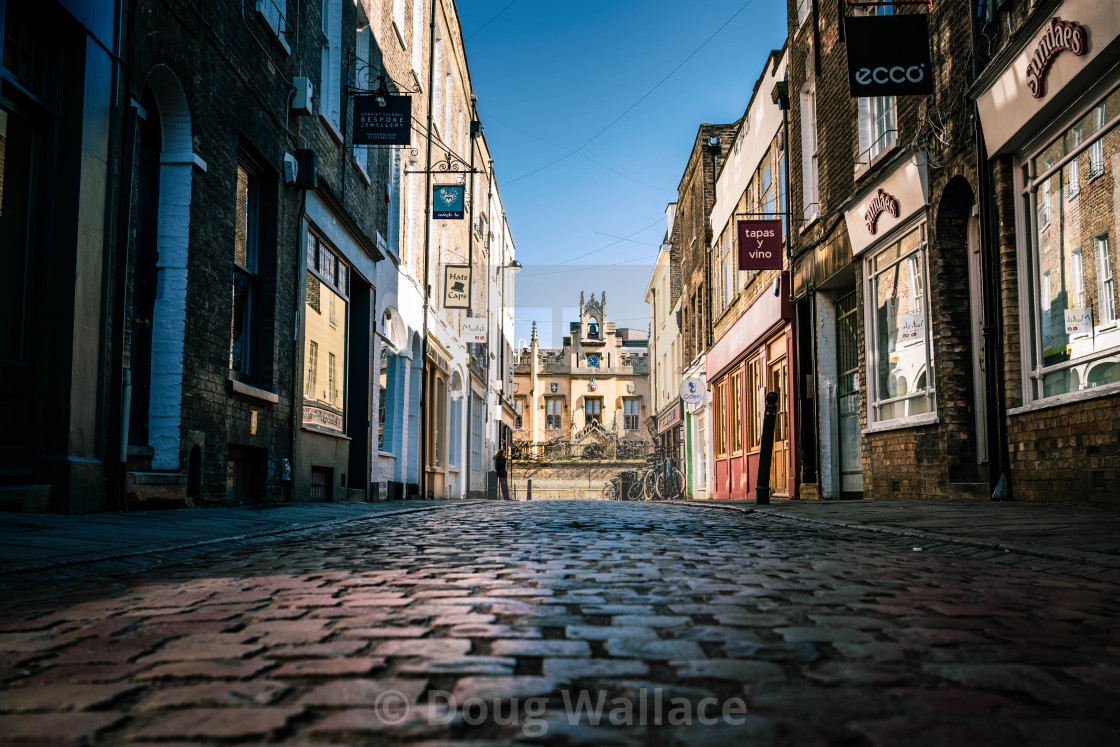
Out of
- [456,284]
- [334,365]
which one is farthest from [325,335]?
[456,284]

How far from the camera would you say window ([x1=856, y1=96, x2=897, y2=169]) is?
12867 mm

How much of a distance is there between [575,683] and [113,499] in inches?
248

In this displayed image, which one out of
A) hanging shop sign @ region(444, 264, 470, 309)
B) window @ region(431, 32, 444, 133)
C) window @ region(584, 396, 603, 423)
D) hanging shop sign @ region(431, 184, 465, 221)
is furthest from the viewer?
window @ region(584, 396, 603, 423)

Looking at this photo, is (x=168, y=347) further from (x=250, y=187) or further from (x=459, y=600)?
(x=459, y=600)

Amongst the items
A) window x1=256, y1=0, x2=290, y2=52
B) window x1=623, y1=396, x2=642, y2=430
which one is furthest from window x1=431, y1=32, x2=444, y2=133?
window x1=623, y1=396, x2=642, y2=430

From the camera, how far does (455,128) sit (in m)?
25.9

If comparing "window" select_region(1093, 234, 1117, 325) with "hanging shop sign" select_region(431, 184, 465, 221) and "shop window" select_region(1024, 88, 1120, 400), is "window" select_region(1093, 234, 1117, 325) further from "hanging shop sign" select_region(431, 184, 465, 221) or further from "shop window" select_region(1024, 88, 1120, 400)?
"hanging shop sign" select_region(431, 184, 465, 221)

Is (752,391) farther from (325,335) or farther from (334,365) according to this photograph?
(325,335)

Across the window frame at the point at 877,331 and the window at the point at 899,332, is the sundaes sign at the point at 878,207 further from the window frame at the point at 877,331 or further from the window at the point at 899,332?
the window at the point at 899,332

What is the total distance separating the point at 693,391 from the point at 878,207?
1172 centimetres

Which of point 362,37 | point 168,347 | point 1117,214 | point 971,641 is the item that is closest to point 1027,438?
point 1117,214

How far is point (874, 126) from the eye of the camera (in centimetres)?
1350

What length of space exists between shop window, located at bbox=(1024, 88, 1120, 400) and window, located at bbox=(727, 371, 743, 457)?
496 inches

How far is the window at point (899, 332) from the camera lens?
11.7 m
